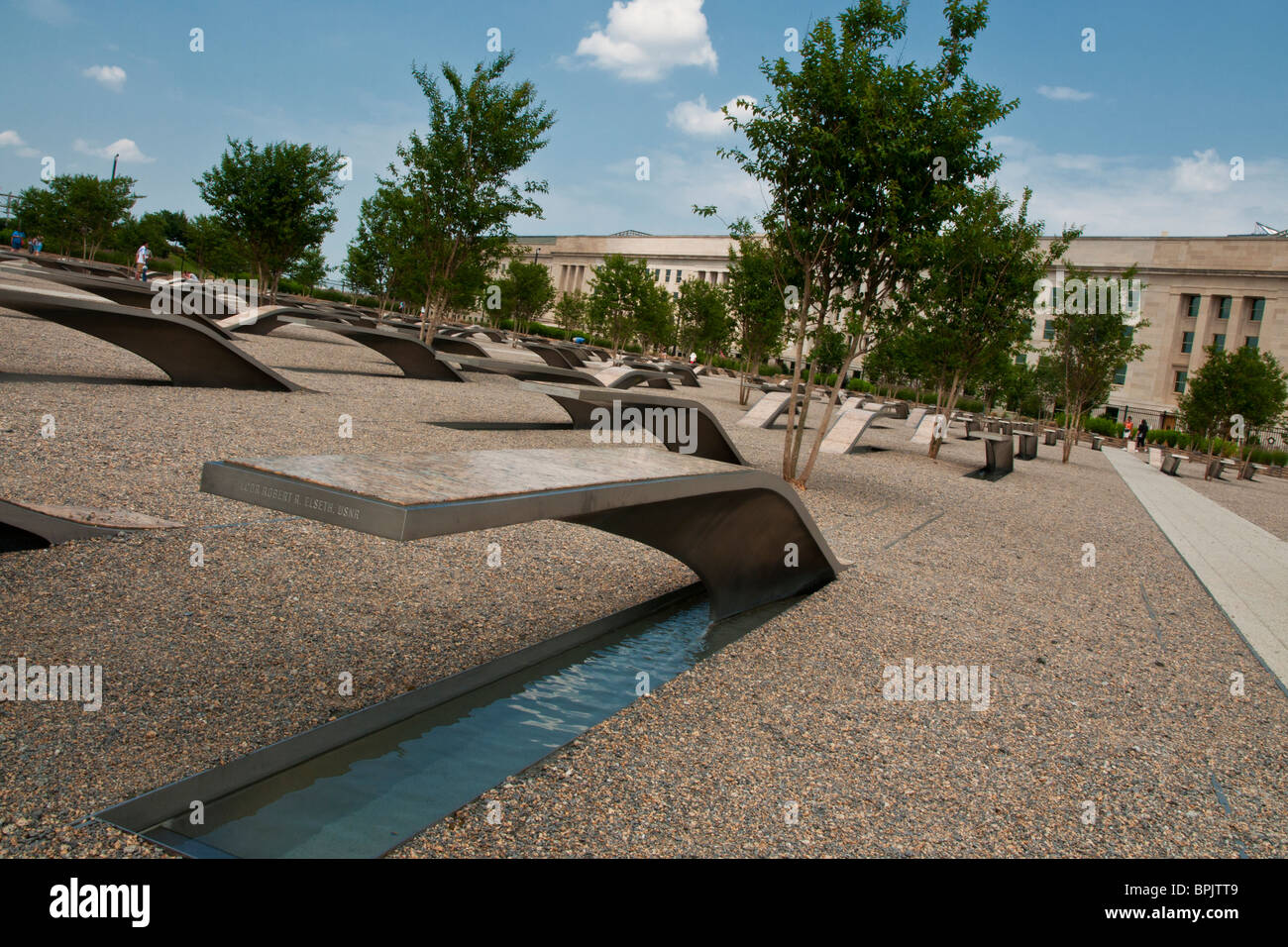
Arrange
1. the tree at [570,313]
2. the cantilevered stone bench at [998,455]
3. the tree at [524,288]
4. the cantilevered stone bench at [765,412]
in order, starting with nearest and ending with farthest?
1. the cantilevered stone bench at [998,455]
2. the cantilevered stone bench at [765,412]
3. the tree at [524,288]
4. the tree at [570,313]

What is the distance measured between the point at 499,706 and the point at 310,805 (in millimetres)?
1041

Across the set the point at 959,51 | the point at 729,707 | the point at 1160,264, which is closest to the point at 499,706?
the point at 729,707

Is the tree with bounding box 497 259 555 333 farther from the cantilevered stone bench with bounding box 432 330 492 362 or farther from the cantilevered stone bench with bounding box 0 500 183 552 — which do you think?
the cantilevered stone bench with bounding box 0 500 183 552

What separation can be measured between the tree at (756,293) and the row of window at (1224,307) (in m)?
52.0

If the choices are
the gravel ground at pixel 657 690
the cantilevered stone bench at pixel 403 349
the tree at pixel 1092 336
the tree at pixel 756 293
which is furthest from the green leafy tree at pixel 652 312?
the gravel ground at pixel 657 690

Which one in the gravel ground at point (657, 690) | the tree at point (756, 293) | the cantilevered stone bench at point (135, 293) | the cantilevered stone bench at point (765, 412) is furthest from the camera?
the cantilevered stone bench at point (765, 412)

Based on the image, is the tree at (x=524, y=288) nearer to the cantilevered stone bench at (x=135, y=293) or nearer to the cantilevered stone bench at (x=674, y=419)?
the cantilevered stone bench at (x=135, y=293)

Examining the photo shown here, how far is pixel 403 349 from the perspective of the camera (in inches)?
616

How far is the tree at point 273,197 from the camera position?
86.0 ft

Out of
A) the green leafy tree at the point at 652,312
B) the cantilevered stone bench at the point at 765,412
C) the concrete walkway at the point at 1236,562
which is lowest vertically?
the concrete walkway at the point at 1236,562

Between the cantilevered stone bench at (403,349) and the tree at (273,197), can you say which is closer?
→ the cantilevered stone bench at (403,349)

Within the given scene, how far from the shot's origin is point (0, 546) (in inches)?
167

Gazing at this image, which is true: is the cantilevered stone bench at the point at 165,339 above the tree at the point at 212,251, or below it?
below

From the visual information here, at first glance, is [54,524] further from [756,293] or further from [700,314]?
[700,314]
